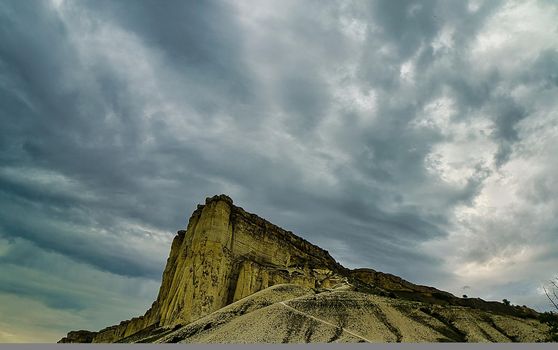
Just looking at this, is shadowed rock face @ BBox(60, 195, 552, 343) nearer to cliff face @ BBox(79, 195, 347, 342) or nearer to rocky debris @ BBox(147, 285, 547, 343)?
cliff face @ BBox(79, 195, 347, 342)

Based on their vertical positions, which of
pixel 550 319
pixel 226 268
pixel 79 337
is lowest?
pixel 79 337

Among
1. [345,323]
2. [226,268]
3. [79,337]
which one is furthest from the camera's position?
[79,337]

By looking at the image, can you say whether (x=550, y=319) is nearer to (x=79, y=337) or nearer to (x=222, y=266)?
(x=222, y=266)

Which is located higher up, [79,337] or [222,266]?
[222,266]

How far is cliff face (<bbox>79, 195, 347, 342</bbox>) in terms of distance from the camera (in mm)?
54781

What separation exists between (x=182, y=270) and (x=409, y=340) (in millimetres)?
38662

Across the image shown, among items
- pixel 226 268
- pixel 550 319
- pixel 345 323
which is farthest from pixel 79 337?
pixel 550 319

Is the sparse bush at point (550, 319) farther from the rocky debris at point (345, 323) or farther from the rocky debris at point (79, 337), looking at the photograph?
the rocky debris at point (79, 337)

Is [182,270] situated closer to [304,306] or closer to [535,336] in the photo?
[304,306]

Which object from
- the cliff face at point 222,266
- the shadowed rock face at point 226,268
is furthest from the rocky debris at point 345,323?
the cliff face at point 222,266

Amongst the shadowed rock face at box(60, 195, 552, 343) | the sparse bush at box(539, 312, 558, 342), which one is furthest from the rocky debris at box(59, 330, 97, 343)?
the sparse bush at box(539, 312, 558, 342)

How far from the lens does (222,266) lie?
5866 cm

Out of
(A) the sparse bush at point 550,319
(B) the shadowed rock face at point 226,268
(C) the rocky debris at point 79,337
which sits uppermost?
(B) the shadowed rock face at point 226,268

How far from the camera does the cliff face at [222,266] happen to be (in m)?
54.8
